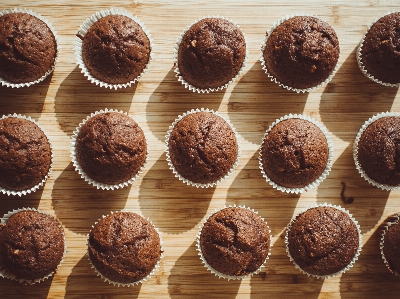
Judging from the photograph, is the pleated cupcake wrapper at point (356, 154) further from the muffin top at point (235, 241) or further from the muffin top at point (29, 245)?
the muffin top at point (29, 245)

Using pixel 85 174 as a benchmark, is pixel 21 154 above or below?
above

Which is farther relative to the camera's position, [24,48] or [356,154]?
[356,154]

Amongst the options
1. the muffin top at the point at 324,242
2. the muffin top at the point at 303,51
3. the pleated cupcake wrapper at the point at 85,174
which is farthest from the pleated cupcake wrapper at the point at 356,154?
the pleated cupcake wrapper at the point at 85,174

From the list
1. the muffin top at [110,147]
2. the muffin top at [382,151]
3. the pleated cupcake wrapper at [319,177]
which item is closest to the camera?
the muffin top at [110,147]

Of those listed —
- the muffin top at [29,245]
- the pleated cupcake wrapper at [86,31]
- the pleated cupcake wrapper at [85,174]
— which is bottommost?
the muffin top at [29,245]

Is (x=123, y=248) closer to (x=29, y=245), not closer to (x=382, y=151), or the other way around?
(x=29, y=245)

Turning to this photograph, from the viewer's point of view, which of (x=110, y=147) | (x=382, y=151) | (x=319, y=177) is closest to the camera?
(x=110, y=147)

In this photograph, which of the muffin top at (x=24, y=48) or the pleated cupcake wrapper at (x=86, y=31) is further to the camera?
the pleated cupcake wrapper at (x=86, y=31)

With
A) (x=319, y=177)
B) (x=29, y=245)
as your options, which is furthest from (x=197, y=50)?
(x=29, y=245)
